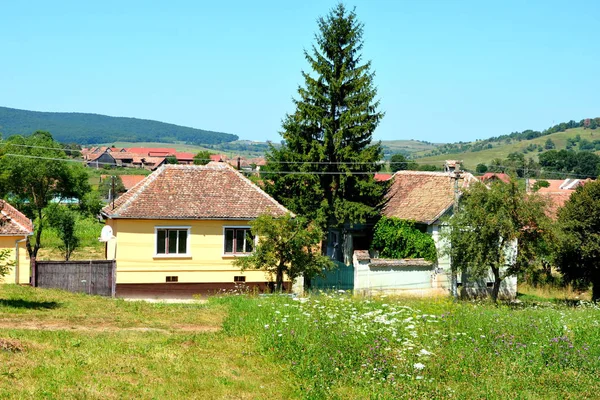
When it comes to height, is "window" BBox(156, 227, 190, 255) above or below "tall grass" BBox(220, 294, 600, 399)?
above

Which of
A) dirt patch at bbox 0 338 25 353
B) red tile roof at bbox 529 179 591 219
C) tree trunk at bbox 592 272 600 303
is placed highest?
red tile roof at bbox 529 179 591 219

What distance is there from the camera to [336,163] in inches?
1501

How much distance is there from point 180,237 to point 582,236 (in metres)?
19.2

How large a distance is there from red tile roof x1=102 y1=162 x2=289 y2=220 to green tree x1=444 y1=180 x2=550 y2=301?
26.0 feet

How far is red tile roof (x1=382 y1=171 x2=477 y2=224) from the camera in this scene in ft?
120

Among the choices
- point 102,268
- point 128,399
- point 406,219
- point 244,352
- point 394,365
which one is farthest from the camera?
point 406,219

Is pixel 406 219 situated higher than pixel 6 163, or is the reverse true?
pixel 6 163

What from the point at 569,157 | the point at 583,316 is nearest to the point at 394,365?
the point at 583,316

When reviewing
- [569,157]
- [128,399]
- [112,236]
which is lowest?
[128,399]

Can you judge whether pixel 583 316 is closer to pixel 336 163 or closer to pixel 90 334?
pixel 90 334

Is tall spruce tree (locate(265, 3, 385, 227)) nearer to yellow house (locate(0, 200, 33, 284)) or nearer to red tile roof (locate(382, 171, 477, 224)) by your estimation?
red tile roof (locate(382, 171, 477, 224))

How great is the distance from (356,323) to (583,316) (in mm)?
7820

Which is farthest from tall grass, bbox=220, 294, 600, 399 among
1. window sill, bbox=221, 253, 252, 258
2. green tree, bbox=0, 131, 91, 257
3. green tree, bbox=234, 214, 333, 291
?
green tree, bbox=0, 131, 91, 257

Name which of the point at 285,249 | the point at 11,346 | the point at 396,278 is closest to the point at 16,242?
the point at 285,249
